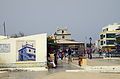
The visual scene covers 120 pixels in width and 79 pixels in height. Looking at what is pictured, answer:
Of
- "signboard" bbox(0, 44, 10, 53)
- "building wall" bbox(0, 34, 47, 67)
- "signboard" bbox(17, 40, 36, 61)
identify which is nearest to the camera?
"building wall" bbox(0, 34, 47, 67)

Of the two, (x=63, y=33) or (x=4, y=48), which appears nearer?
(x=4, y=48)

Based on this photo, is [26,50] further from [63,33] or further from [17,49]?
[63,33]

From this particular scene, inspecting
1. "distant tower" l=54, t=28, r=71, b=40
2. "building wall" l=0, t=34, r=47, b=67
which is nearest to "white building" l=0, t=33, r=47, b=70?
"building wall" l=0, t=34, r=47, b=67

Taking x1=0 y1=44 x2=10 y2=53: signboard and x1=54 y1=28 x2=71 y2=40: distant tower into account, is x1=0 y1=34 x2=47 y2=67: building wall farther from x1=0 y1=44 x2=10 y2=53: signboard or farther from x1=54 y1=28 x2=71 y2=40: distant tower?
x1=54 y1=28 x2=71 y2=40: distant tower

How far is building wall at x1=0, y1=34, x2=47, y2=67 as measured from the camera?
2919 cm

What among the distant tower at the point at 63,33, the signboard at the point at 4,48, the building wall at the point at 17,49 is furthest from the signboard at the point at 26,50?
the distant tower at the point at 63,33

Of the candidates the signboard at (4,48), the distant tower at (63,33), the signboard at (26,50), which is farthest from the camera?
the distant tower at (63,33)

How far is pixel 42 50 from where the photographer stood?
29.2 metres

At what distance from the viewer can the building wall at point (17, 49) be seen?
2919cm

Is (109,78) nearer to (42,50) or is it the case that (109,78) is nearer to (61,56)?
(42,50)

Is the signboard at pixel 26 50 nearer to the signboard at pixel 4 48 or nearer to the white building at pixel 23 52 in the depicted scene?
the white building at pixel 23 52

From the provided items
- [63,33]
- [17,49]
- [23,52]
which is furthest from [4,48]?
[63,33]

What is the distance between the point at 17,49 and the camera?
2953 centimetres

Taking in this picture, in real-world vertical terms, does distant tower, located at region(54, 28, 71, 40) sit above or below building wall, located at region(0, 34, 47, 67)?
above
